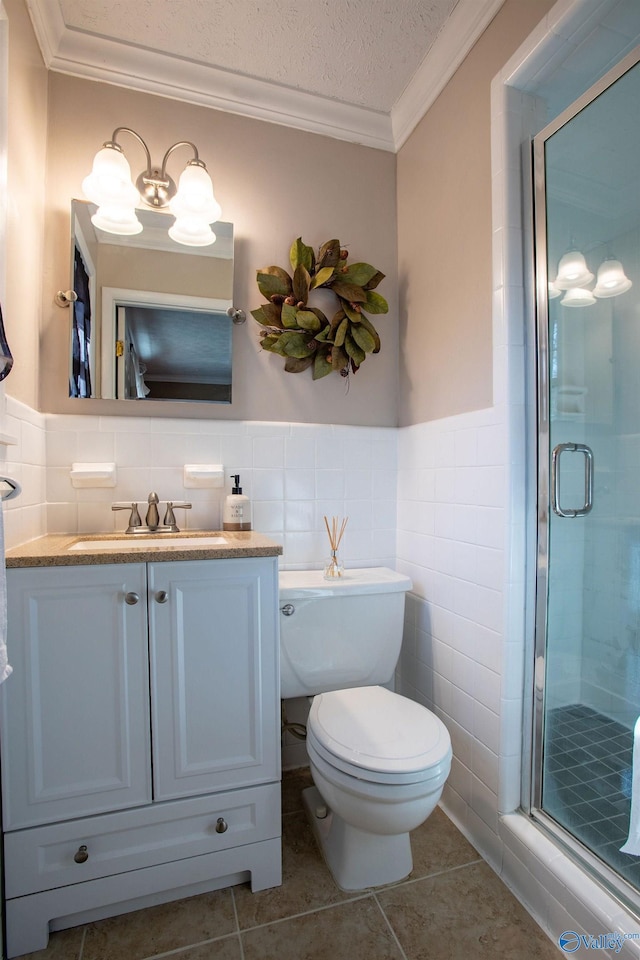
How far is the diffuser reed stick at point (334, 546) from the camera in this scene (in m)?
1.65

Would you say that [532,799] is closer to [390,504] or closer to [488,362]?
[390,504]

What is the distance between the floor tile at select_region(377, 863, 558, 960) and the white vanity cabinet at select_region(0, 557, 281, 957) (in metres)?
0.35

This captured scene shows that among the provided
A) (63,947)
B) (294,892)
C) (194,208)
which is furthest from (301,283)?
(63,947)

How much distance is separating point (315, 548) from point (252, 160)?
1.50 m

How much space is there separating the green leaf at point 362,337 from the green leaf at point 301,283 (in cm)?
21

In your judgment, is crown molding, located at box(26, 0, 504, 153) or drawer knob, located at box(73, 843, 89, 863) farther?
crown molding, located at box(26, 0, 504, 153)

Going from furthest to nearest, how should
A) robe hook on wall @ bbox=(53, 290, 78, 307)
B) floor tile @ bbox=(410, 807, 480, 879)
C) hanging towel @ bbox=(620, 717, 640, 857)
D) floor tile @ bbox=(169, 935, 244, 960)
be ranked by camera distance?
robe hook on wall @ bbox=(53, 290, 78, 307) < floor tile @ bbox=(410, 807, 480, 879) < floor tile @ bbox=(169, 935, 244, 960) < hanging towel @ bbox=(620, 717, 640, 857)

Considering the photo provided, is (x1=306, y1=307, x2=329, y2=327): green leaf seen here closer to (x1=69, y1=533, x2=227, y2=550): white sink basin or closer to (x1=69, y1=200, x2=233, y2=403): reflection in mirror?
(x1=69, y1=200, x2=233, y2=403): reflection in mirror

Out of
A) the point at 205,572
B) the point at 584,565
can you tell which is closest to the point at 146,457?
the point at 205,572

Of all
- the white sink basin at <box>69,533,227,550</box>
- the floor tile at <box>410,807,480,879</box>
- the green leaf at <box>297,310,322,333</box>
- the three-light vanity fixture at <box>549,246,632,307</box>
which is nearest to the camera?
the three-light vanity fixture at <box>549,246,632,307</box>

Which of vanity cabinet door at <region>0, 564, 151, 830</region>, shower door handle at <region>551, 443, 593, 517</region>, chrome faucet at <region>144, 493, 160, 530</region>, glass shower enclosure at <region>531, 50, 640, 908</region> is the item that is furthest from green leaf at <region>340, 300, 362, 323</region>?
vanity cabinet door at <region>0, 564, 151, 830</region>

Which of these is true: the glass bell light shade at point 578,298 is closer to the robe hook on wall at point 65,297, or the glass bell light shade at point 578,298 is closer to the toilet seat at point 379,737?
the toilet seat at point 379,737

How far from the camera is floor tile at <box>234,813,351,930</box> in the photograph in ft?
3.90

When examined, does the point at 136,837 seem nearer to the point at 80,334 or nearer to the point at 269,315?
the point at 80,334
